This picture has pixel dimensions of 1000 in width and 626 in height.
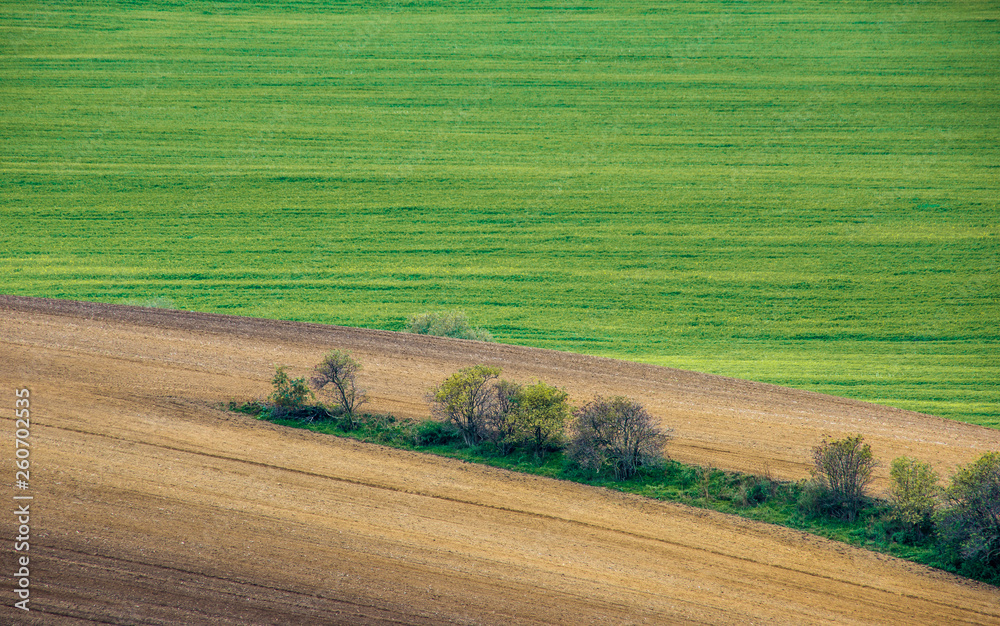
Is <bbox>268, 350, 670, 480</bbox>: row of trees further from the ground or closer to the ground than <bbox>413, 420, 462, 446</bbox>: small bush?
further from the ground

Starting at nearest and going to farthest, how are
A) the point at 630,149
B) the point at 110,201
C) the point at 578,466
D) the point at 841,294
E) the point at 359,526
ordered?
the point at 359,526, the point at 578,466, the point at 841,294, the point at 110,201, the point at 630,149

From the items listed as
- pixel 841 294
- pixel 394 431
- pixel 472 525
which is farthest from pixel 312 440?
pixel 841 294

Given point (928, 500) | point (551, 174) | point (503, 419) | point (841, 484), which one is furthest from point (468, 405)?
point (551, 174)

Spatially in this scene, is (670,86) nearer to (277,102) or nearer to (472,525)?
(277,102)

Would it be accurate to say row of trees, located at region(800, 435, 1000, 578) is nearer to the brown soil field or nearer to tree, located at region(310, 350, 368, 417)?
the brown soil field

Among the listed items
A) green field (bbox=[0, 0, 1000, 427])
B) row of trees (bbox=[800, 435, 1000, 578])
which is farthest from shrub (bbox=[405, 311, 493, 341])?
row of trees (bbox=[800, 435, 1000, 578])

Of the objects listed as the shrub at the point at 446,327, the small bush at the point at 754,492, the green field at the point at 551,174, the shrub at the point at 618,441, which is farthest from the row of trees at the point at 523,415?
the green field at the point at 551,174
